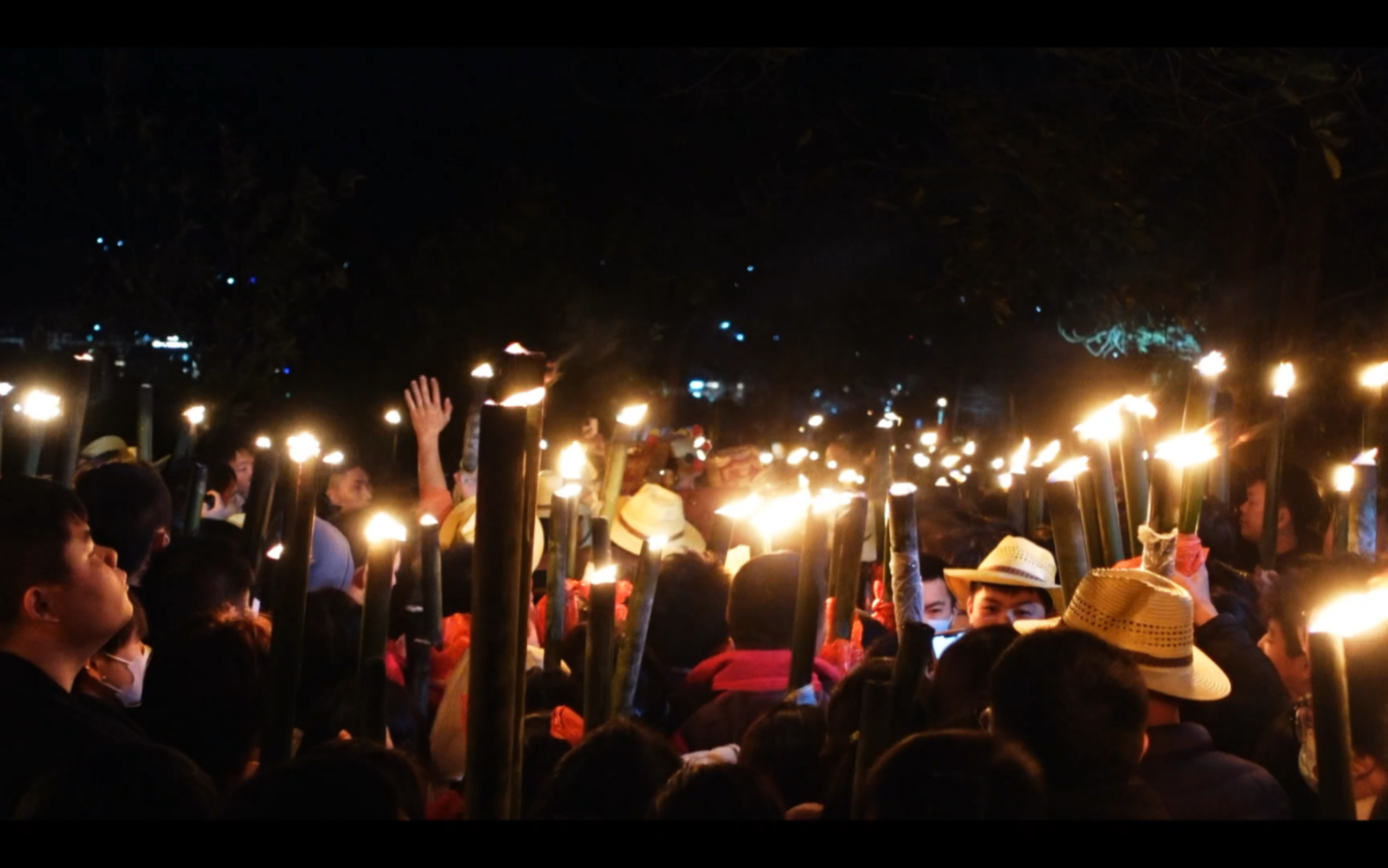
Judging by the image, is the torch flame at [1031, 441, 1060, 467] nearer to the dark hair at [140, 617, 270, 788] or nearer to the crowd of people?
the crowd of people

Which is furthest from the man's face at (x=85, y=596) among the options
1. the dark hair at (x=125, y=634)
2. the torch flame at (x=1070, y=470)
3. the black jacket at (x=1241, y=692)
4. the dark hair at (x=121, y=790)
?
the black jacket at (x=1241, y=692)

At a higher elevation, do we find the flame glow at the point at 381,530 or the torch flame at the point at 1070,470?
the torch flame at the point at 1070,470

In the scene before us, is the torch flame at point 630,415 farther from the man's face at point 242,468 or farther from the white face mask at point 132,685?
the man's face at point 242,468

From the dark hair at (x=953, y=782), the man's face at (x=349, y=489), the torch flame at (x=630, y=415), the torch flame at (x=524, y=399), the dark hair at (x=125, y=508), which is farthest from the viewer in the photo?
the man's face at (x=349, y=489)

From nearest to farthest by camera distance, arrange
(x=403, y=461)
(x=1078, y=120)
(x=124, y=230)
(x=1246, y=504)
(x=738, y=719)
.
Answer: (x=738, y=719)
(x=1246, y=504)
(x=1078, y=120)
(x=124, y=230)
(x=403, y=461)

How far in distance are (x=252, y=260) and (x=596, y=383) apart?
13980 mm

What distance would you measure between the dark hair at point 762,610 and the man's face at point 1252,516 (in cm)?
320

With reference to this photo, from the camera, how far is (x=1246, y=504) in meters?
7.20

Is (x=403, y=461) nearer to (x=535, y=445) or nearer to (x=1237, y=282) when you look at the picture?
(x=1237, y=282)

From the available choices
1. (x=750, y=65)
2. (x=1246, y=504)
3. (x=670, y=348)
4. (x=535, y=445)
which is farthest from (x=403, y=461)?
(x=670, y=348)

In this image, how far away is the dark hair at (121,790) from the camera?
255 centimetres

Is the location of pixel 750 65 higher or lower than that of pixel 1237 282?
higher

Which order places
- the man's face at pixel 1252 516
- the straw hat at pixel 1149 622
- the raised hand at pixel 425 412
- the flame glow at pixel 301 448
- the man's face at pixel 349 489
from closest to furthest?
the straw hat at pixel 1149 622
the flame glow at pixel 301 448
the man's face at pixel 1252 516
the raised hand at pixel 425 412
the man's face at pixel 349 489

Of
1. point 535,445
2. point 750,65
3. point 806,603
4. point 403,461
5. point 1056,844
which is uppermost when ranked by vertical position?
point 750,65
